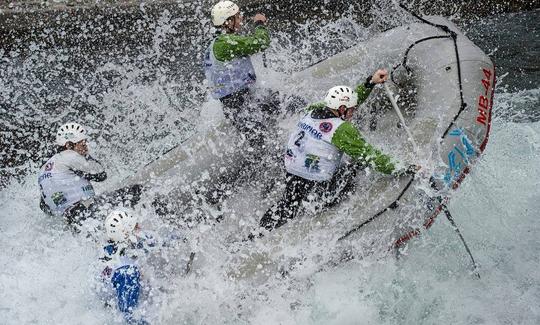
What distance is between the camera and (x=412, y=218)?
6117 mm

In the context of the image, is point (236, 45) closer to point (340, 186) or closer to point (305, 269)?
point (340, 186)

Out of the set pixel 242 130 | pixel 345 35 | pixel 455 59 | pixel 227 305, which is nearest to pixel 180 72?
pixel 345 35

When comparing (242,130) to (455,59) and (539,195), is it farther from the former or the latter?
(539,195)

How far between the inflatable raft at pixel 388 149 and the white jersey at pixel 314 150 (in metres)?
0.47

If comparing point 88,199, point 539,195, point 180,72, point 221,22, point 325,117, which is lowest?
point 539,195

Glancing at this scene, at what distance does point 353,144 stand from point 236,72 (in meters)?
1.80

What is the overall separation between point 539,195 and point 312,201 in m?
3.11

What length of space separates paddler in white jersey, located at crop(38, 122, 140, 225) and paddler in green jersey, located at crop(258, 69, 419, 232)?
1.76 m

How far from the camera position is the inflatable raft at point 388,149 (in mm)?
6031

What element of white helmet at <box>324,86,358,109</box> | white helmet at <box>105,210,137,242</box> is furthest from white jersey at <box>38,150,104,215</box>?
white helmet at <box>324,86,358,109</box>

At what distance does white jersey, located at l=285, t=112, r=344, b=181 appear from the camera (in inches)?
226

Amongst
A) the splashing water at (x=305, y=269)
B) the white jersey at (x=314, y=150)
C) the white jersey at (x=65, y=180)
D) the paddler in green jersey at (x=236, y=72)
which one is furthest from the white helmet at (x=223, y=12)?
the white jersey at (x=65, y=180)

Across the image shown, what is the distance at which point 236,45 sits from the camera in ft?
21.5

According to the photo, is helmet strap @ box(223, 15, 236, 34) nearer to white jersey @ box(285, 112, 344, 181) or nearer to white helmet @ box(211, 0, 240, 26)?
white helmet @ box(211, 0, 240, 26)
